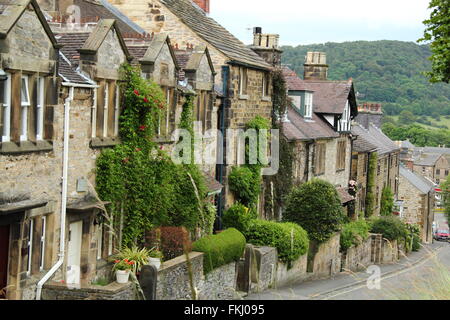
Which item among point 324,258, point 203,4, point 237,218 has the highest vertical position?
point 203,4

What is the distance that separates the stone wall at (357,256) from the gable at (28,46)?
19.9 meters

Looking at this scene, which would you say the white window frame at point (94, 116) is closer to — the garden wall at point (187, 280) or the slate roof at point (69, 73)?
the slate roof at point (69, 73)

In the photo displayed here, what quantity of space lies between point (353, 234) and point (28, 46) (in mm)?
23697

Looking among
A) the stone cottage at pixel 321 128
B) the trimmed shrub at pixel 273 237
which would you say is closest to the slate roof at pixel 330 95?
the stone cottage at pixel 321 128

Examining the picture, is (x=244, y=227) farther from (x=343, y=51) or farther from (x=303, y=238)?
(x=343, y=51)

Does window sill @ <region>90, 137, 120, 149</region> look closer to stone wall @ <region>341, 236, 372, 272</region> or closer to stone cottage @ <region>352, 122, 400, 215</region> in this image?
stone wall @ <region>341, 236, 372, 272</region>

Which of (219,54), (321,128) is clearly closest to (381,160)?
(321,128)

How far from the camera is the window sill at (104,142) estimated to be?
49.2 feet

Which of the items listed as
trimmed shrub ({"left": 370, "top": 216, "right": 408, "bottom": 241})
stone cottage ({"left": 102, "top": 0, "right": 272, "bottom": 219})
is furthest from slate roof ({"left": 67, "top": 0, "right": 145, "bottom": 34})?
trimmed shrub ({"left": 370, "top": 216, "right": 408, "bottom": 241})

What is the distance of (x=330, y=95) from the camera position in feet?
131

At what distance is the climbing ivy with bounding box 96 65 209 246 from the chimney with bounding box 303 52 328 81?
29.2 m

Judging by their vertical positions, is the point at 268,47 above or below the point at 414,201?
above

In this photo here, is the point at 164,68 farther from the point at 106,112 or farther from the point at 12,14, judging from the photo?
the point at 12,14

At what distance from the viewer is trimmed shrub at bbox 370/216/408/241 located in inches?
1522
